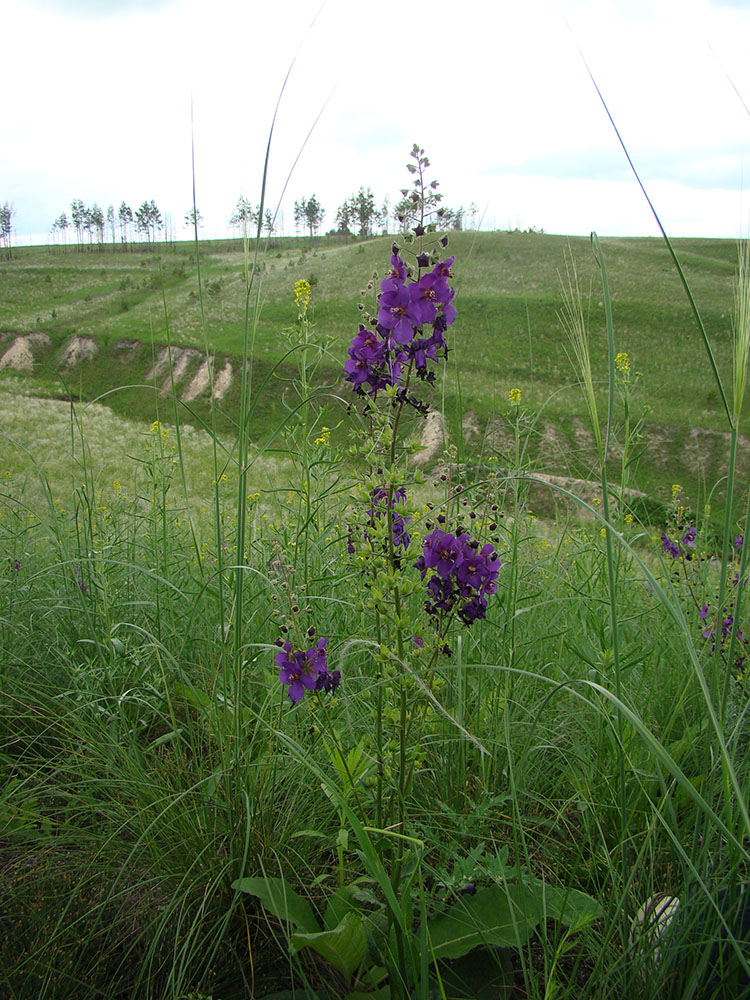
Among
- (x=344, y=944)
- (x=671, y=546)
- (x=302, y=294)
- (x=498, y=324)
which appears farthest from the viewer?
(x=498, y=324)

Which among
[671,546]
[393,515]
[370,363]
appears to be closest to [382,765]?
[393,515]

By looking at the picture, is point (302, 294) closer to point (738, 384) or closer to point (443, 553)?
point (443, 553)

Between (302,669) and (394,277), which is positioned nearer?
(394,277)

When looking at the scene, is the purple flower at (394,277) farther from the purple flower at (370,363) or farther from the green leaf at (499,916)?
the green leaf at (499,916)

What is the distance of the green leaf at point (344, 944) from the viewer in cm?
113

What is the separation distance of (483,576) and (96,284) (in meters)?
74.9

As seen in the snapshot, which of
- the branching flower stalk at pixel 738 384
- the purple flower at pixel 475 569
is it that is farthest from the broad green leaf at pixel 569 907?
the purple flower at pixel 475 569


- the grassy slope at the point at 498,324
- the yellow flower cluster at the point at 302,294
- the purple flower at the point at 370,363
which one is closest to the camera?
the purple flower at the point at 370,363

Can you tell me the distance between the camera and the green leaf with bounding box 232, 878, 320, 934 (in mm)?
1211

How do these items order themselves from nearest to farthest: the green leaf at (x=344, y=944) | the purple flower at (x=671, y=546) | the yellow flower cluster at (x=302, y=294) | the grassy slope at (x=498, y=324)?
1. the green leaf at (x=344, y=944)
2. the yellow flower cluster at (x=302, y=294)
3. the purple flower at (x=671, y=546)
4. the grassy slope at (x=498, y=324)

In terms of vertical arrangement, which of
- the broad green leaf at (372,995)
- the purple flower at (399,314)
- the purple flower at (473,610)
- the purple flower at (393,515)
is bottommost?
the broad green leaf at (372,995)

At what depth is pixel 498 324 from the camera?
45.0 meters

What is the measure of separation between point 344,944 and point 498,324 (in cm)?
4660

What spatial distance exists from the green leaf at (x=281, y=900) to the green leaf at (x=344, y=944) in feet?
0.20
